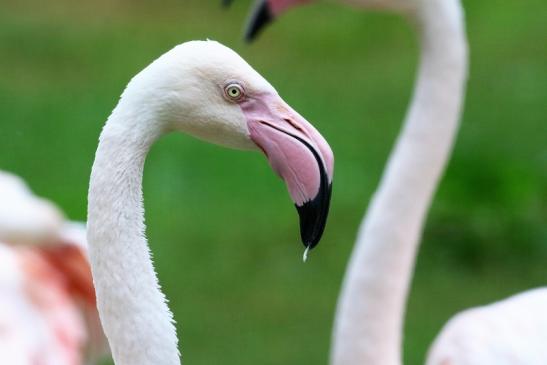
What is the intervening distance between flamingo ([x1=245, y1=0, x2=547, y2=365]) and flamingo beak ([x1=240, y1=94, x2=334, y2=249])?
1.49 meters

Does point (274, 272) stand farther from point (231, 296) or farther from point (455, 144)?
point (455, 144)

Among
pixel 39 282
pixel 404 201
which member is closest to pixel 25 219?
pixel 39 282

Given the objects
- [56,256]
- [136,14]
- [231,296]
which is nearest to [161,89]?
[56,256]

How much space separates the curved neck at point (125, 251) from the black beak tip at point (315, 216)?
267 mm

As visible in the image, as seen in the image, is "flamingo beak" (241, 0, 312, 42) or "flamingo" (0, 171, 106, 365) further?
"flamingo" (0, 171, 106, 365)

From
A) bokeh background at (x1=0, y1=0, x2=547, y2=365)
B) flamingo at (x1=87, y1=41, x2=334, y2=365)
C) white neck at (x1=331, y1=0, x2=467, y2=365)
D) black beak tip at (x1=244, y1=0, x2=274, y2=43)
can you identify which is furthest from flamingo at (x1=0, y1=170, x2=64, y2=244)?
flamingo at (x1=87, y1=41, x2=334, y2=365)

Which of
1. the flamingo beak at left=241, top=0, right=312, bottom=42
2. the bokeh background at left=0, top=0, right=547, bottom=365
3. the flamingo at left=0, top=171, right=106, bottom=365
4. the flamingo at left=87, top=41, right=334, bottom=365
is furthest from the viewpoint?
the bokeh background at left=0, top=0, right=547, bottom=365

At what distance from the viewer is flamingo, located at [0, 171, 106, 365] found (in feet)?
14.5

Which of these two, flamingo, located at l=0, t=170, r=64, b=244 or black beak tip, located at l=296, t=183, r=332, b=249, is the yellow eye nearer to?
black beak tip, located at l=296, t=183, r=332, b=249

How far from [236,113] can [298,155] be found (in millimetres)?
127

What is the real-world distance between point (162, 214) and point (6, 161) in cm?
126

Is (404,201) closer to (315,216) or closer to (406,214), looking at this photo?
(406,214)

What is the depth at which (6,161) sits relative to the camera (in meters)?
8.88

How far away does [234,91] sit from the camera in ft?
7.52
